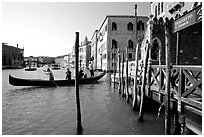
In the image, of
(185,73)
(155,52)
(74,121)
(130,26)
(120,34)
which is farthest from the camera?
(130,26)

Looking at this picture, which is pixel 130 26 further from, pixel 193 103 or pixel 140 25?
pixel 193 103

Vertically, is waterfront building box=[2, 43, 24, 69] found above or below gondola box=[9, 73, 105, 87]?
above

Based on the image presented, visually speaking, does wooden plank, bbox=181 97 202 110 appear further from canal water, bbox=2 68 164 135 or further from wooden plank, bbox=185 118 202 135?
canal water, bbox=2 68 164 135

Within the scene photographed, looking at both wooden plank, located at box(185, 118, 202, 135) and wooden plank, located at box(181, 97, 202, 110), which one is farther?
wooden plank, located at box(181, 97, 202, 110)

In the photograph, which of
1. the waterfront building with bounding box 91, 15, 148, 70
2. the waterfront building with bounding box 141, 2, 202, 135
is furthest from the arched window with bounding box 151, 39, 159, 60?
the waterfront building with bounding box 91, 15, 148, 70

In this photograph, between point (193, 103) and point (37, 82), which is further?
point (37, 82)

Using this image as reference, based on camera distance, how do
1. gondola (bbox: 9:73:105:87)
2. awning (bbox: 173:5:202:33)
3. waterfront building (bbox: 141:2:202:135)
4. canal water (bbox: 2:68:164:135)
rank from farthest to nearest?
gondola (bbox: 9:73:105:87), canal water (bbox: 2:68:164:135), awning (bbox: 173:5:202:33), waterfront building (bbox: 141:2:202:135)

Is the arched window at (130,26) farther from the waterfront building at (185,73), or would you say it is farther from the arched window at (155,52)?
the arched window at (155,52)

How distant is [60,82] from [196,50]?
9491 mm

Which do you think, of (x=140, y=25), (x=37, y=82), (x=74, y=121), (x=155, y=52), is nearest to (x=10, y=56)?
(x=140, y=25)

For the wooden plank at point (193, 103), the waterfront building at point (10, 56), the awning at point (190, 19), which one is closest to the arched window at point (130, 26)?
the awning at point (190, 19)

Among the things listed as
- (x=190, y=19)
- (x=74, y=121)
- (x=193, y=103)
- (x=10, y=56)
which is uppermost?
(x=10, y=56)

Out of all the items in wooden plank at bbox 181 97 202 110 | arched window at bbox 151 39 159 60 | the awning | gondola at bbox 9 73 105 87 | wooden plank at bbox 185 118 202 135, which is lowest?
gondola at bbox 9 73 105 87

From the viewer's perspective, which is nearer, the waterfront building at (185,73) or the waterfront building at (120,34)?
the waterfront building at (185,73)
